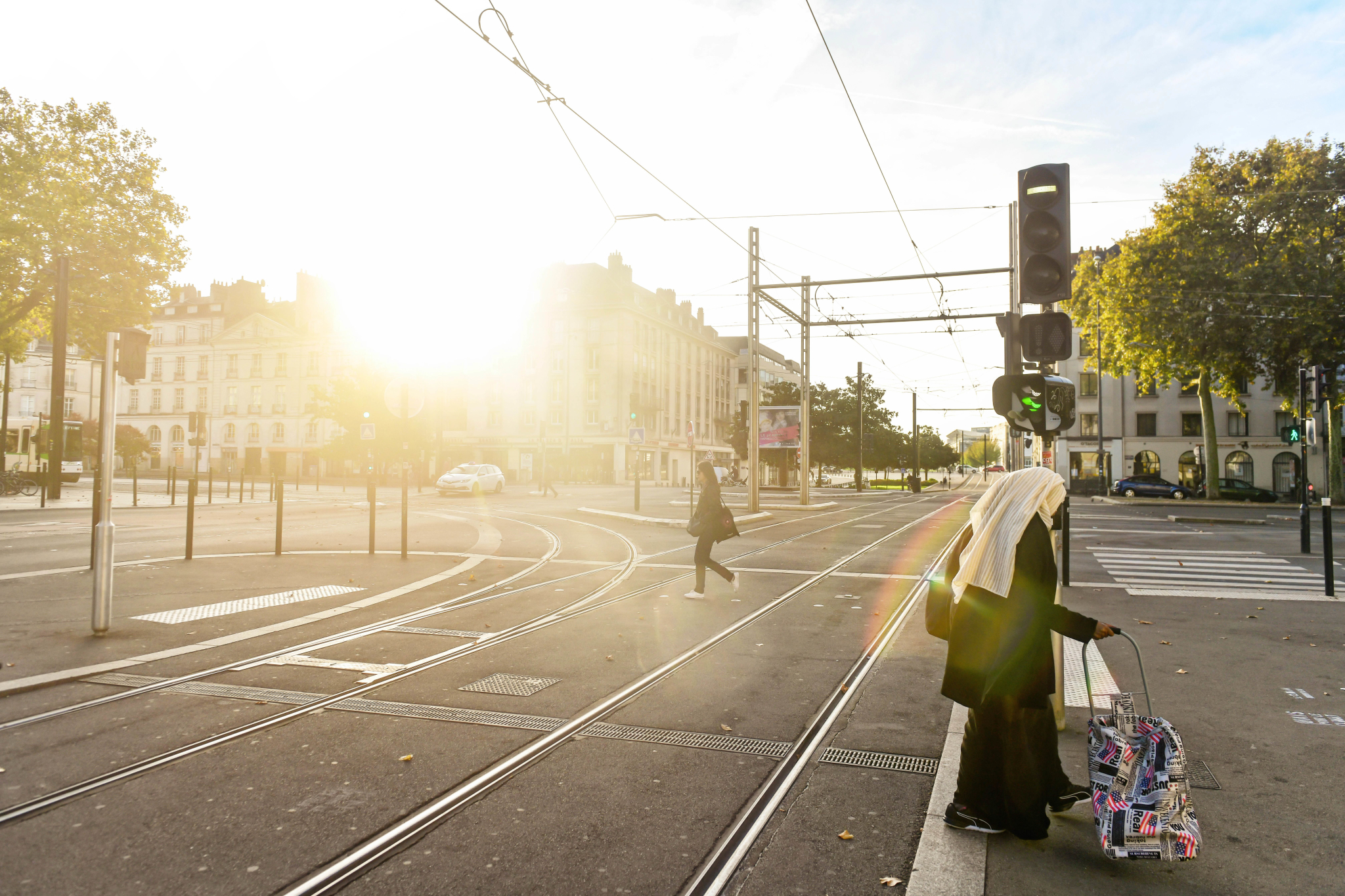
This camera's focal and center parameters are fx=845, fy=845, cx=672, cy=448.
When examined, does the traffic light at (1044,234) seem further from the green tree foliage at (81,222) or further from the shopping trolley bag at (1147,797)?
the green tree foliage at (81,222)

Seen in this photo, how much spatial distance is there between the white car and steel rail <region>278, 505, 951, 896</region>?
32.4m

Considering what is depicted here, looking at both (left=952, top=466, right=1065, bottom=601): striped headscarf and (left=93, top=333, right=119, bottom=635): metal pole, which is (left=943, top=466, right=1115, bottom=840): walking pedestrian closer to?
(left=952, top=466, right=1065, bottom=601): striped headscarf

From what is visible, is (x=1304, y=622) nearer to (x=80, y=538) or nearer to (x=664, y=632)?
(x=664, y=632)

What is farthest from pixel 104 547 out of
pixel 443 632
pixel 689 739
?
pixel 689 739

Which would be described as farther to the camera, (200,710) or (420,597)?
(420,597)

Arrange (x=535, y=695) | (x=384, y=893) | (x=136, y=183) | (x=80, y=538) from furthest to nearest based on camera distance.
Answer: (x=136, y=183) → (x=80, y=538) → (x=535, y=695) → (x=384, y=893)

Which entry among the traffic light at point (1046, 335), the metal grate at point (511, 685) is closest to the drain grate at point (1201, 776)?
the traffic light at point (1046, 335)

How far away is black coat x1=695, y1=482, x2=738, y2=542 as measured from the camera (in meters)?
10.2

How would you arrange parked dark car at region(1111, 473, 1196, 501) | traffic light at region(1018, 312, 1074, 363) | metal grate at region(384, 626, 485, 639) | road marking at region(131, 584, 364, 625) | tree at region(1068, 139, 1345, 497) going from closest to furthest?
traffic light at region(1018, 312, 1074, 363), metal grate at region(384, 626, 485, 639), road marking at region(131, 584, 364, 625), tree at region(1068, 139, 1345, 497), parked dark car at region(1111, 473, 1196, 501)

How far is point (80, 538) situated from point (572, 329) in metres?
54.7

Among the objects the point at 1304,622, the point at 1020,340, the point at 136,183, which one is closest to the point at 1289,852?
the point at 1020,340

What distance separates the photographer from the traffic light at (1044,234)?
5719 mm

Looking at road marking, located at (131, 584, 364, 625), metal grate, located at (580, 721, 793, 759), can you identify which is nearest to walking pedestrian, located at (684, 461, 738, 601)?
road marking, located at (131, 584, 364, 625)

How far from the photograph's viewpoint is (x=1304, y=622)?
29.1 feet
